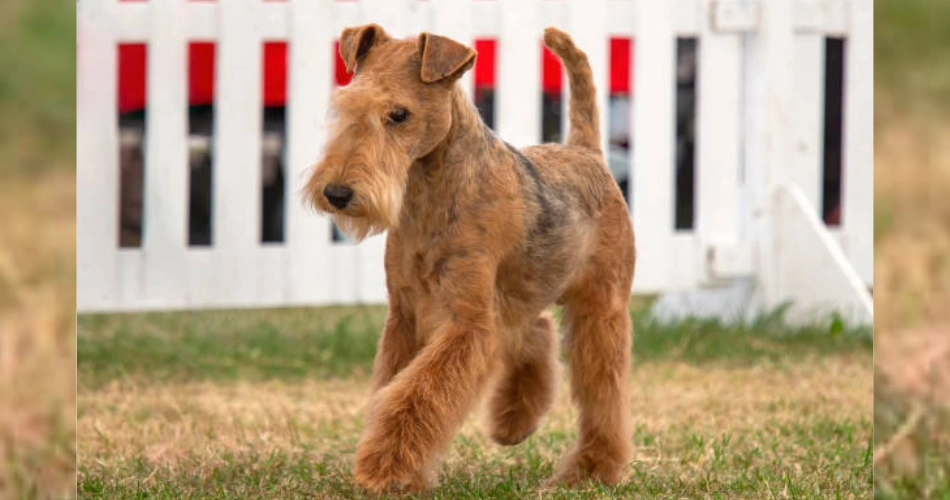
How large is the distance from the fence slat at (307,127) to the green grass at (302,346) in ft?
0.95

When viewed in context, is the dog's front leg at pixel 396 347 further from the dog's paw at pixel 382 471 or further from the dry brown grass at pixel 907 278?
the dry brown grass at pixel 907 278

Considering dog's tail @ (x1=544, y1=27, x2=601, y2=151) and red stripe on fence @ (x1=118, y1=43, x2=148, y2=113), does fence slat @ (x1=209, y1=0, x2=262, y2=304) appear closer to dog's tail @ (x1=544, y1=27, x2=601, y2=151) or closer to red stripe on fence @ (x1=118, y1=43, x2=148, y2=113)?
red stripe on fence @ (x1=118, y1=43, x2=148, y2=113)

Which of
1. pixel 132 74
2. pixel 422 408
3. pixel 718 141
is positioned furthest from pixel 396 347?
pixel 718 141

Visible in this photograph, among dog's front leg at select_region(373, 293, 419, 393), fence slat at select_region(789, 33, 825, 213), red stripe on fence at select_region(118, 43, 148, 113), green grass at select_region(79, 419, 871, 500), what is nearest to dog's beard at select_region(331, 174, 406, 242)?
dog's front leg at select_region(373, 293, 419, 393)

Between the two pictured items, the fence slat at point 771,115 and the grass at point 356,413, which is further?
the fence slat at point 771,115

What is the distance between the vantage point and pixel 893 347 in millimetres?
2119

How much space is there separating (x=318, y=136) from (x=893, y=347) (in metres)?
3.87

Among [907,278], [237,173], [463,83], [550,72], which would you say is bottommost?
[907,278]

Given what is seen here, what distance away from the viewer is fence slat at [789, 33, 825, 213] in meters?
6.14

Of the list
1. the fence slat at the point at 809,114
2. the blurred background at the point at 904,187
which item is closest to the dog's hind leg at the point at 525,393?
the blurred background at the point at 904,187

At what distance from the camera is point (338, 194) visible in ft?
8.64

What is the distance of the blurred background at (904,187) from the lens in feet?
6.39

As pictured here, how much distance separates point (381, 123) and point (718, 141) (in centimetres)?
355

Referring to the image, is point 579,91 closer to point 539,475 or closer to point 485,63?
point 539,475
